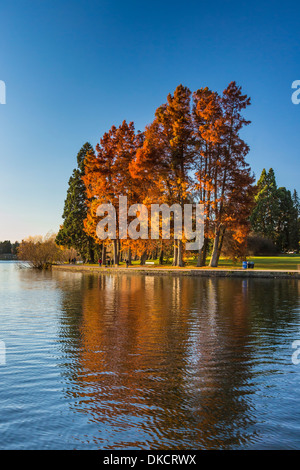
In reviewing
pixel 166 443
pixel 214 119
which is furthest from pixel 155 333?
pixel 214 119

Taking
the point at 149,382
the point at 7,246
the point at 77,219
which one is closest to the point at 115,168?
the point at 77,219

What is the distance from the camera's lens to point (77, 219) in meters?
59.7

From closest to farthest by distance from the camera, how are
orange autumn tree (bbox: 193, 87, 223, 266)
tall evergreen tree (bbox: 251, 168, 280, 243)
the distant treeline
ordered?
orange autumn tree (bbox: 193, 87, 223, 266), tall evergreen tree (bbox: 251, 168, 280, 243), the distant treeline

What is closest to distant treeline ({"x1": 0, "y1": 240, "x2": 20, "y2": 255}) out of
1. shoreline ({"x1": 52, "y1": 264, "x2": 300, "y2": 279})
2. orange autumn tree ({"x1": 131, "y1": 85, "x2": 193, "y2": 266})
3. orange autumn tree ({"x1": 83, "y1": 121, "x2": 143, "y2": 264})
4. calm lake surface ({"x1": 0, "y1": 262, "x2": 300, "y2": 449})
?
orange autumn tree ({"x1": 83, "y1": 121, "x2": 143, "y2": 264})

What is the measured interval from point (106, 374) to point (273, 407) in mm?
2725

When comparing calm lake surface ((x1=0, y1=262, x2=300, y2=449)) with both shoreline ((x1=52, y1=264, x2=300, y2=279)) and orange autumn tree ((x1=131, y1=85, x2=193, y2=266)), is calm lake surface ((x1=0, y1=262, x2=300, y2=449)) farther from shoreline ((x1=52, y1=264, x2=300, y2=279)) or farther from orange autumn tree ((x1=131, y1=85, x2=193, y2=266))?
orange autumn tree ((x1=131, y1=85, x2=193, y2=266))

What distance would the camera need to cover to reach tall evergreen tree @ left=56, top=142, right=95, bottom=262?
59309mm

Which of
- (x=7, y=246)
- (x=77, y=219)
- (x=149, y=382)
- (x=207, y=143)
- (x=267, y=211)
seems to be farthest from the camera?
(x=7, y=246)

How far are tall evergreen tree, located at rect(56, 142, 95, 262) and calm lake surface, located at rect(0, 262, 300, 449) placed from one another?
47151mm

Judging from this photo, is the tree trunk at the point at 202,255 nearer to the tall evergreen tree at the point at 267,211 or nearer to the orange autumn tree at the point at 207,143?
the orange autumn tree at the point at 207,143

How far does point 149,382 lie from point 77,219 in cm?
5463

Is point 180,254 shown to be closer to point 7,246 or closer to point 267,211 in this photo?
point 267,211

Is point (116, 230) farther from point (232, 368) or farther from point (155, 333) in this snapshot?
point (232, 368)

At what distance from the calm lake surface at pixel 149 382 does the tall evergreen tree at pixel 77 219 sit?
47.2m
